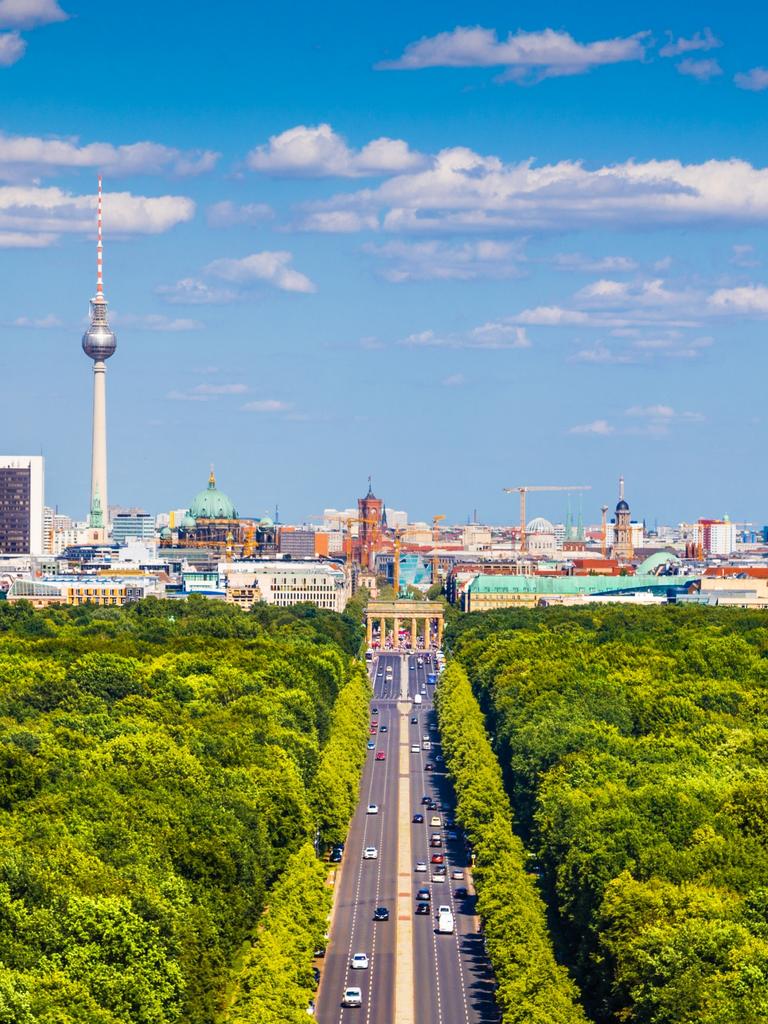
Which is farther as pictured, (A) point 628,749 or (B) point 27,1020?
(A) point 628,749

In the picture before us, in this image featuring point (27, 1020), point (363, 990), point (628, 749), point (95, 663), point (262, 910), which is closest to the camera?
point (27, 1020)

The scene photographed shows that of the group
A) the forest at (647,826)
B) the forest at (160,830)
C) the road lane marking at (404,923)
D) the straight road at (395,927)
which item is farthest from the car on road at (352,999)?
the forest at (647,826)

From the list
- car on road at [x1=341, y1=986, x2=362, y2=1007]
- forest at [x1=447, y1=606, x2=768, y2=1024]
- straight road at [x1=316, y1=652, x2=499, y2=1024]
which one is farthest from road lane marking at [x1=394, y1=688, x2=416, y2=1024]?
forest at [x1=447, y1=606, x2=768, y2=1024]

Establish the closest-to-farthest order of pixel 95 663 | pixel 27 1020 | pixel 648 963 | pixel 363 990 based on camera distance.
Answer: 1. pixel 27 1020
2. pixel 648 963
3. pixel 363 990
4. pixel 95 663

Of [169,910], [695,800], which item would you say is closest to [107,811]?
[169,910]

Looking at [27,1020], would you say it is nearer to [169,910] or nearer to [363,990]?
[169,910]

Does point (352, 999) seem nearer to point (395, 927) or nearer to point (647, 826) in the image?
point (647, 826)

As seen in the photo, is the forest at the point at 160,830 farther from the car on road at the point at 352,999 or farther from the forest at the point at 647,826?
the forest at the point at 647,826
